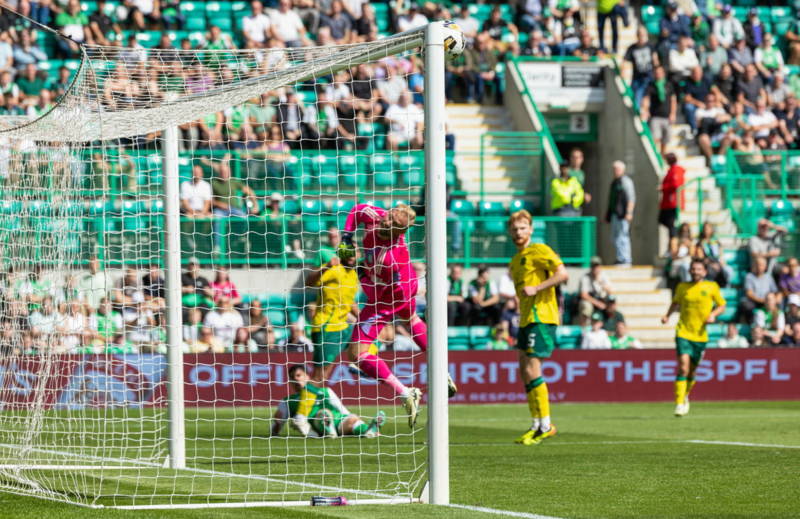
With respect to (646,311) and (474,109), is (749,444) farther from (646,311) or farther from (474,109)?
(474,109)

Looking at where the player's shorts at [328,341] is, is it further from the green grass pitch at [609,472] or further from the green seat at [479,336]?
the green seat at [479,336]

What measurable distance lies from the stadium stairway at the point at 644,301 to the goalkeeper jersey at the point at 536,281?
36.2 feet

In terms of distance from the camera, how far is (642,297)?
23.5 meters

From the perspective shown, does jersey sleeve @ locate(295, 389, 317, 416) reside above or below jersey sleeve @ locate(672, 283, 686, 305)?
below

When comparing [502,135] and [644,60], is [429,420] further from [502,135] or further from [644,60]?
[644,60]

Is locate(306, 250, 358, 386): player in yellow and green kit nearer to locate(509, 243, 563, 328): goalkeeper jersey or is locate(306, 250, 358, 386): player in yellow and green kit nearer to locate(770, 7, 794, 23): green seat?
locate(509, 243, 563, 328): goalkeeper jersey

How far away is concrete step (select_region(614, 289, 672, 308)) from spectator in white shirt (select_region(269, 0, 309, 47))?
23.5 ft

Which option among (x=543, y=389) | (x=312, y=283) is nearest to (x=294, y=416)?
(x=312, y=283)

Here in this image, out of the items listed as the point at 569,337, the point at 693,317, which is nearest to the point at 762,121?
the point at 569,337

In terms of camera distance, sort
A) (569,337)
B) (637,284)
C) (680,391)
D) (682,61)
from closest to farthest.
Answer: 1. (680,391)
2. (569,337)
3. (637,284)
4. (682,61)

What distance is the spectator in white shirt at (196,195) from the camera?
1712 cm

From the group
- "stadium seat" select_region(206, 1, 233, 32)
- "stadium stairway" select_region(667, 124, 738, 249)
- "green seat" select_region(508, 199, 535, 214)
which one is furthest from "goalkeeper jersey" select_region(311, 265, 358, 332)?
"stadium seat" select_region(206, 1, 233, 32)

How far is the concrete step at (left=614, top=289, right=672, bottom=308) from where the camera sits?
76.7 ft

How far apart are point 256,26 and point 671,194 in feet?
25.8
